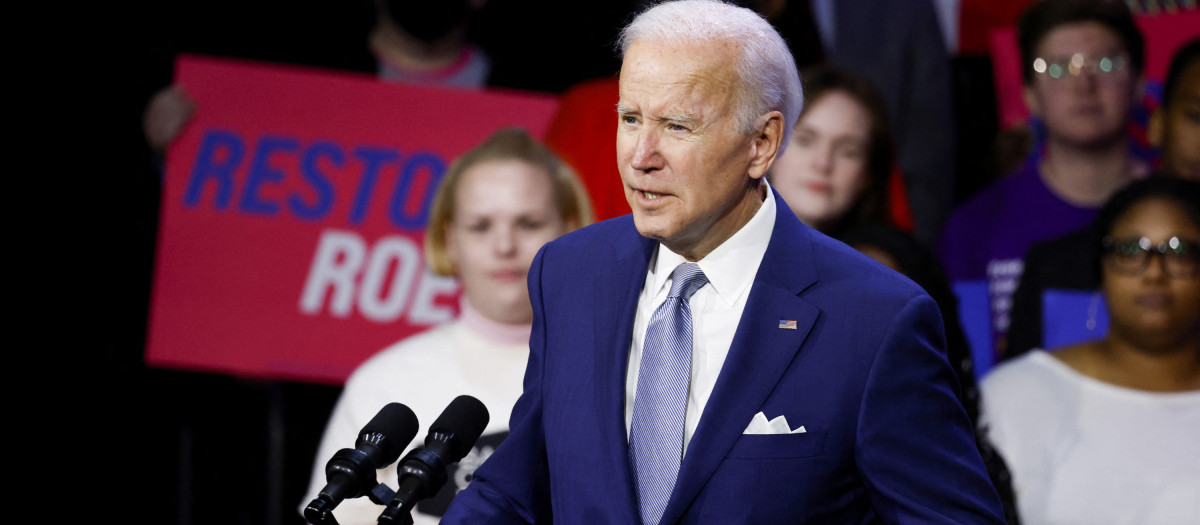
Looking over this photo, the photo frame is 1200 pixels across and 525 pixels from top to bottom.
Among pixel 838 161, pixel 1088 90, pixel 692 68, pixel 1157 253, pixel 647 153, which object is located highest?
pixel 692 68

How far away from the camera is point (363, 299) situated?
4.55 metres

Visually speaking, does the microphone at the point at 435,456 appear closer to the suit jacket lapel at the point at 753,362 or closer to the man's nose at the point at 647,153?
the suit jacket lapel at the point at 753,362

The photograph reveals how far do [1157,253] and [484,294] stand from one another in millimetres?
1871

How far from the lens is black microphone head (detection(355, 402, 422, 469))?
177 centimetres

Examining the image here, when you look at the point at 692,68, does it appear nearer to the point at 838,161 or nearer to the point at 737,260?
the point at 737,260

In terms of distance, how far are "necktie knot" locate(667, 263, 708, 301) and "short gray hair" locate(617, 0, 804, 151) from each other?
23 centimetres

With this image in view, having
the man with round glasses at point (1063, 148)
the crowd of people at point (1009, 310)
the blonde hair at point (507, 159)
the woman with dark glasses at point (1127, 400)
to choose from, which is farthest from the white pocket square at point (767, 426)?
the man with round glasses at point (1063, 148)

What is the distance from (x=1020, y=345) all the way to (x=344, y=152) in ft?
8.06

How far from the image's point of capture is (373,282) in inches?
180

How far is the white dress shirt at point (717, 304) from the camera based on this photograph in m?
1.92

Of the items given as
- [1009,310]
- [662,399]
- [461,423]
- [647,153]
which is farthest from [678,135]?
[1009,310]

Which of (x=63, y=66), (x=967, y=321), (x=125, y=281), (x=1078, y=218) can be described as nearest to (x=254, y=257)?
(x=125, y=281)

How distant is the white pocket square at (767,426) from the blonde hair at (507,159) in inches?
72.3

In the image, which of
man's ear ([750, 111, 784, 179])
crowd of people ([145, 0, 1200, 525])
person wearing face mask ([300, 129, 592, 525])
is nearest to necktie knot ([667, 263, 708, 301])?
man's ear ([750, 111, 784, 179])
